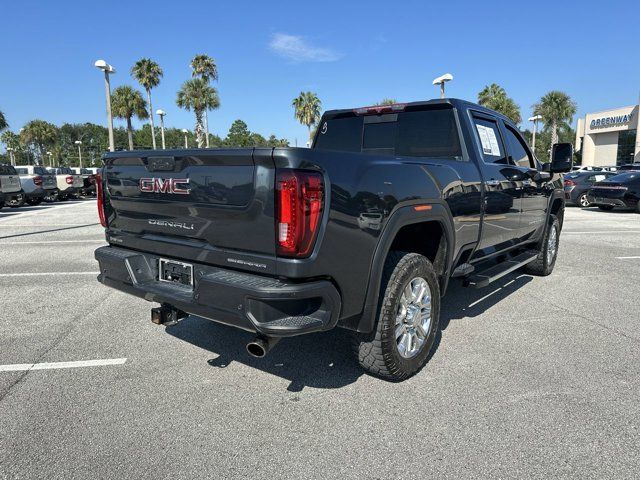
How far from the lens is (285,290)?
2.31 metres

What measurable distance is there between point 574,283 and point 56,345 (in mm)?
6003

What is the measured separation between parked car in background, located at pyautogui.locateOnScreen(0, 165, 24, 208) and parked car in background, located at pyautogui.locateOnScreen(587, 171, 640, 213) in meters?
20.5

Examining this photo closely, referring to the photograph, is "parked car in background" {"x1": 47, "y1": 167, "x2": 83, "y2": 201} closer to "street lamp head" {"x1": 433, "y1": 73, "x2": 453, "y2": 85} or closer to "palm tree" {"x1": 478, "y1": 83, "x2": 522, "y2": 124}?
"street lamp head" {"x1": 433, "y1": 73, "x2": 453, "y2": 85}

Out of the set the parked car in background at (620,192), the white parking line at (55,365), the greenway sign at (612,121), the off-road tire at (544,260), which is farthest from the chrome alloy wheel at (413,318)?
the greenway sign at (612,121)

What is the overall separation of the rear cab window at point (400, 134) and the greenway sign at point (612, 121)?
50394 millimetres

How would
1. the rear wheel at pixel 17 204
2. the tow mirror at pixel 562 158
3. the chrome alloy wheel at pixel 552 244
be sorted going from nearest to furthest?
the tow mirror at pixel 562 158 < the chrome alloy wheel at pixel 552 244 < the rear wheel at pixel 17 204

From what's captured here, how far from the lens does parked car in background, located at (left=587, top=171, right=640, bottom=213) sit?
15.1 metres

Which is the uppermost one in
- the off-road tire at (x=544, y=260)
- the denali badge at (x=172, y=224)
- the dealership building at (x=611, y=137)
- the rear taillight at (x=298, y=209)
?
the dealership building at (x=611, y=137)

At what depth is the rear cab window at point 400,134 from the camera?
4.04 m

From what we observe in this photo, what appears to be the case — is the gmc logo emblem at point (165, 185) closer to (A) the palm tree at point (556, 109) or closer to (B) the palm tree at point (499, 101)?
(B) the palm tree at point (499, 101)

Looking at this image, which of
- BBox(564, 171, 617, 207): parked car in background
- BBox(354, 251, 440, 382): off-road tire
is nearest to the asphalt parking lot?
BBox(354, 251, 440, 382): off-road tire

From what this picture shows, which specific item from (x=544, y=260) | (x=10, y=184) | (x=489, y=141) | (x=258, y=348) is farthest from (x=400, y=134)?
(x=10, y=184)

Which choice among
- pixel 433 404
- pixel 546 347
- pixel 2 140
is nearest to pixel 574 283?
pixel 546 347

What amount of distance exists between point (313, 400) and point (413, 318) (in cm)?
89
